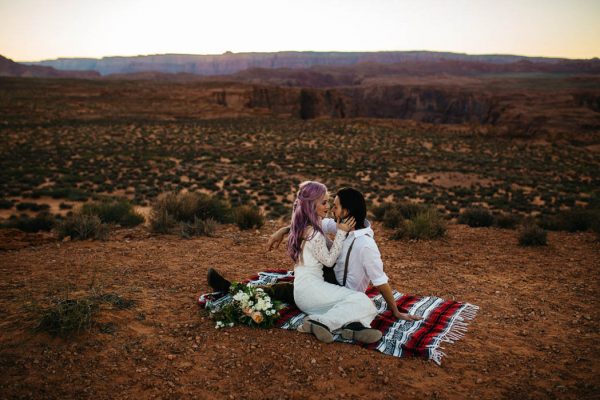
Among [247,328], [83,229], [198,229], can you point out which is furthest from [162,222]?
[247,328]

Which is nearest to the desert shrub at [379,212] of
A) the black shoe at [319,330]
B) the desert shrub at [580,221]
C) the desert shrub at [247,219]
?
the desert shrub at [247,219]

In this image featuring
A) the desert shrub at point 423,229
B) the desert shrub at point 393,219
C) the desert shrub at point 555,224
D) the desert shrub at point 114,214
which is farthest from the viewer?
the desert shrub at point 555,224

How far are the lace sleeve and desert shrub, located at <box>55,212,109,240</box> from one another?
16.8 feet

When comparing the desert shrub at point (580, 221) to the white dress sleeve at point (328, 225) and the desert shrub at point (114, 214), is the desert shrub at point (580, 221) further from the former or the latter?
the desert shrub at point (114, 214)

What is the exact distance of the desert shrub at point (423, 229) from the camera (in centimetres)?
837

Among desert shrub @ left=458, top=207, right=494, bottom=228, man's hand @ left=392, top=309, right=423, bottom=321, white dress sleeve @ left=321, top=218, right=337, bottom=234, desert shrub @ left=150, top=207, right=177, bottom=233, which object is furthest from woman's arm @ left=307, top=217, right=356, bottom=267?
desert shrub @ left=458, top=207, right=494, bottom=228

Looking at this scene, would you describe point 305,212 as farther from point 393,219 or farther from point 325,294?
point 393,219

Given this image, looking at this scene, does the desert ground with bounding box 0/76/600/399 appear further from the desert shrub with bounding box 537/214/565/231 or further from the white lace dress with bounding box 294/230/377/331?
the desert shrub with bounding box 537/214/565/231

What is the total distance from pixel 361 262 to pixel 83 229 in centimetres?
569

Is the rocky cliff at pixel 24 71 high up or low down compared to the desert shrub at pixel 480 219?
up

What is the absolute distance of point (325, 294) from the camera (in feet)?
14.0

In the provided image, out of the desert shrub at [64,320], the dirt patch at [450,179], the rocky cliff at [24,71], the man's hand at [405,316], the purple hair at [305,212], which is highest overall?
the rocky cliff at [24,71]

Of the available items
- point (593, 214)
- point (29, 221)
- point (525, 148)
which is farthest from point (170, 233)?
point (525, 148)

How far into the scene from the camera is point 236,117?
54.2 meters
